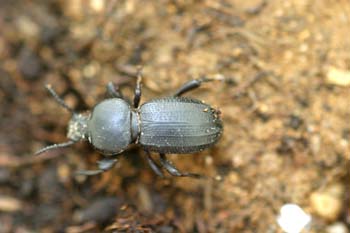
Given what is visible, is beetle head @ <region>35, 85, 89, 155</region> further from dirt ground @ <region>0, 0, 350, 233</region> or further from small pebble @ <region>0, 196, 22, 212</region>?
small pebble @ <region>0, 196, 22, 212</region>

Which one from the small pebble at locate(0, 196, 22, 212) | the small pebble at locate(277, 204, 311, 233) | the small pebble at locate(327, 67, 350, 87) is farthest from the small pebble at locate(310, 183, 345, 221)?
the small pebble at locate(0, 196, 22, 212)

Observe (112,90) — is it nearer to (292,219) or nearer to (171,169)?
(171,169)

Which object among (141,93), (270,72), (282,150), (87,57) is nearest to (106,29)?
(87,57)

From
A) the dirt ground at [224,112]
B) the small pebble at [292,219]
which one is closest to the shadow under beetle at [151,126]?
the dirt ground at [224,112]

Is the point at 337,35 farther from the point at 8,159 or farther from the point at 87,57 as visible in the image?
the point at 8,159

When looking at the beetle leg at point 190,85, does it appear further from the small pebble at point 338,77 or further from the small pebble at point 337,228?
the small pebble at point 337,228

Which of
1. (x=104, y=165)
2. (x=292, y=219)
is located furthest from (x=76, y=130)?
(x=292, y=219)
